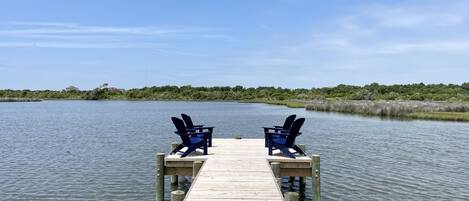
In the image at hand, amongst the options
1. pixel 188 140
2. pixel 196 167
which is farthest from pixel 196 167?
pixel 188 140

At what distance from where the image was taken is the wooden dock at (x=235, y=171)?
9.51 metres

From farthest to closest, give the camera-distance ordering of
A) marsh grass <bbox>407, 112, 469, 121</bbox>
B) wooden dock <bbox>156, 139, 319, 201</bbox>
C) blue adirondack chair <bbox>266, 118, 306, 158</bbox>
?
marsh grass <bbox>407, 112, 469, 121</bbox>
blue adirondack chair <bbox>266, 118, 306, 158</bbox>
wooden dock <bbox>156, 139, 319, 201</bbox>

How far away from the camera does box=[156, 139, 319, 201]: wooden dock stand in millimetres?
9508

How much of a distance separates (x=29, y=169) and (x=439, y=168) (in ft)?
54.8

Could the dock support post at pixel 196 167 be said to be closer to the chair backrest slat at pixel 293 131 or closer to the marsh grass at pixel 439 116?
the chair backrest slat at pixel 293 131

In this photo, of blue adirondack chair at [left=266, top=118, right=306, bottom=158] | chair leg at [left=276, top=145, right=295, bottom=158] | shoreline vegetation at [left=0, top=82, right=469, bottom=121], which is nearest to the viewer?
chair leg at [left=276, top=145, right=295, bottom=158]

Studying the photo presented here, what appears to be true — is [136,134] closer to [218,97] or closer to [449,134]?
[449,134]

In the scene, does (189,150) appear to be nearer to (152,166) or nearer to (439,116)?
(152,166)

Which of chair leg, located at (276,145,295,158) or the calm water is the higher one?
chair leg, located at (276,145,295,158)

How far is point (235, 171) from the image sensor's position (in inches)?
466

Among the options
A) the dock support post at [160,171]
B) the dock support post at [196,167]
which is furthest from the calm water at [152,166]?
the dock support post at [196,167]

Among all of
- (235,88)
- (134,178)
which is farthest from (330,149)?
(235,88)

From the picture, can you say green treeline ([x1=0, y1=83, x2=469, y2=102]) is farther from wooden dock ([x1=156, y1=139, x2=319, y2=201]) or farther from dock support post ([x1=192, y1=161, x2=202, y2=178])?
dock support post ([x1=192, y1=161, x2=202, y2=178])

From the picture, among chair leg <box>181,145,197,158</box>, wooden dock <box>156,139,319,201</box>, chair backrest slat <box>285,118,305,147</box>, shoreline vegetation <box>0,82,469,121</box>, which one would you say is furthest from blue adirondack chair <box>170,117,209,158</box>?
shoreline vegetation <box>0,82,469,121</box>
